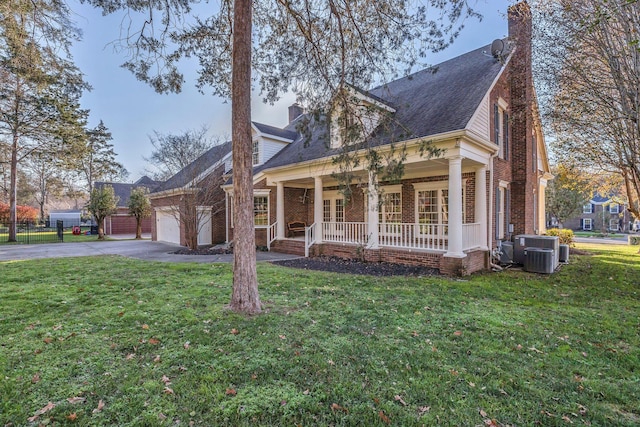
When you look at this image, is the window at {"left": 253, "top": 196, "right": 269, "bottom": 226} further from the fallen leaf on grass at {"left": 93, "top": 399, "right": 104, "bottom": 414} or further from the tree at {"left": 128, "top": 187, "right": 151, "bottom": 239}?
the fallen leaf on grass at {"left": 93, "top": 399, "right": 104, "bottom": 414}

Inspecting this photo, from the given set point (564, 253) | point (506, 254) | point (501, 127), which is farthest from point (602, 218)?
point (506, 254)

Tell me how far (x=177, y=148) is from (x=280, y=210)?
5.70m

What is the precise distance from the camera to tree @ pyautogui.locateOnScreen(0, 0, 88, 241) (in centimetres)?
566

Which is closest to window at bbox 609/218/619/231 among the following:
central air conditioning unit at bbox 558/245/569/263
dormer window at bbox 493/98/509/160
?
central air conditioning unit at bbox 558/245/569/263

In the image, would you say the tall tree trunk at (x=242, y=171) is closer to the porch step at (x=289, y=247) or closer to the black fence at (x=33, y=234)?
the porch step at (x=289, y=247)

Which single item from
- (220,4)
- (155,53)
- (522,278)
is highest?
(220,4)

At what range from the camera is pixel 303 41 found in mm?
7277

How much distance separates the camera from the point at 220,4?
6.70 meters

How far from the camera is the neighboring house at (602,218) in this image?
133ft

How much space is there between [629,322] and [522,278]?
355 cm

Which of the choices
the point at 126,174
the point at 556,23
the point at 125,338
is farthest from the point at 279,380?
the point at 126,174

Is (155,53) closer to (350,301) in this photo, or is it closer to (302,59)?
(302,59)

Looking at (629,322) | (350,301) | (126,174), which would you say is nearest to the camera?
(629,322)

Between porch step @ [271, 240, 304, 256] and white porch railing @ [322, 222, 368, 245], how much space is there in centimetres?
114
